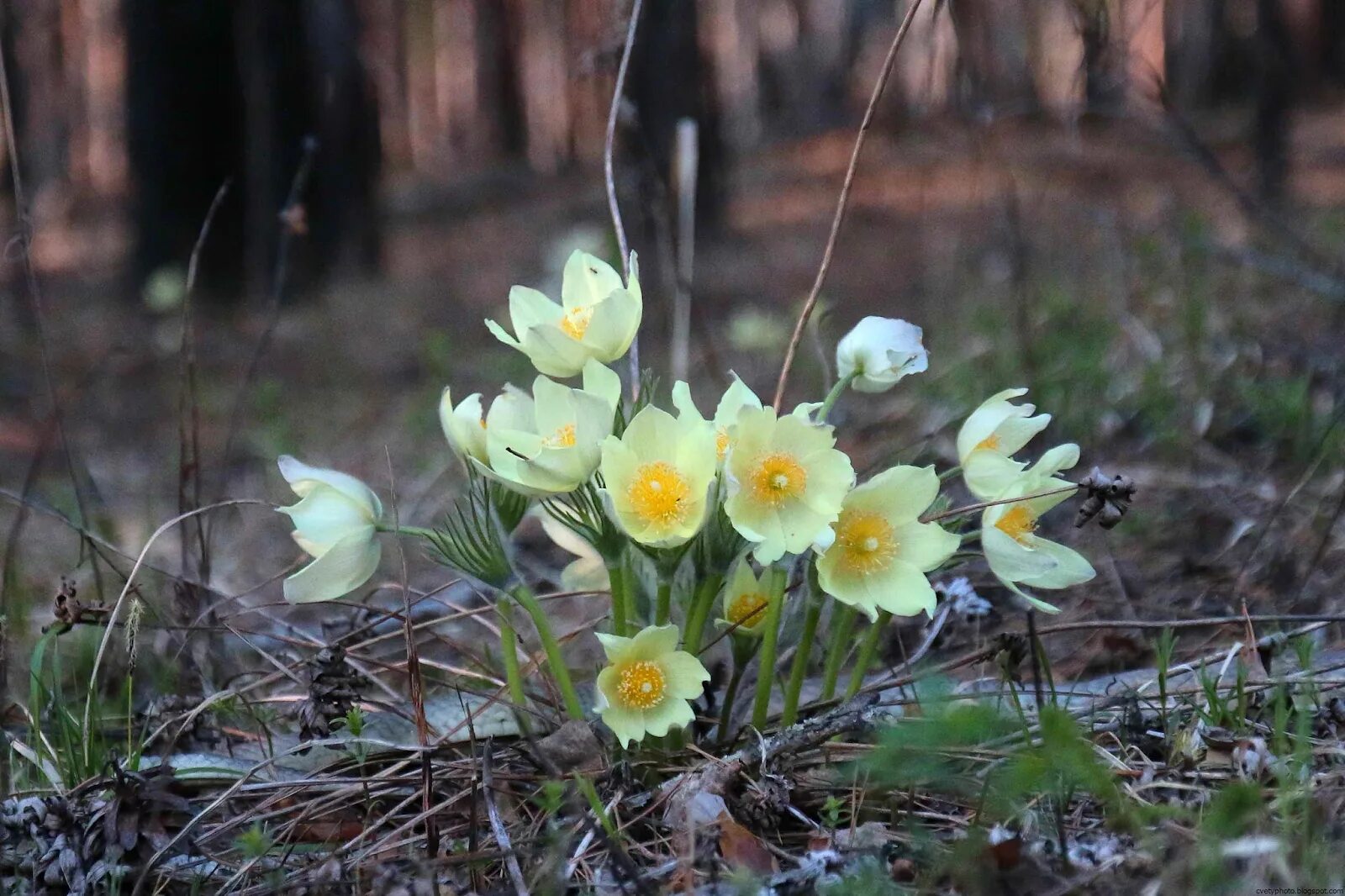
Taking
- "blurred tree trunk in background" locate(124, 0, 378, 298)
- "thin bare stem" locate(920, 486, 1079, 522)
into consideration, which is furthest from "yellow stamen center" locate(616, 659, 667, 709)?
"blurred tree trunk in background" locate(124, 0, 378, 298)

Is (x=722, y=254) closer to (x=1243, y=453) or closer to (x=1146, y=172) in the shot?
(x=1146, y=172)

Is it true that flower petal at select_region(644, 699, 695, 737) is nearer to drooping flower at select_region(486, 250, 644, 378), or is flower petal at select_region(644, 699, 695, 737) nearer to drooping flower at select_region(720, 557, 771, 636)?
drooping flower at select_region(720, 557, 771, 636)

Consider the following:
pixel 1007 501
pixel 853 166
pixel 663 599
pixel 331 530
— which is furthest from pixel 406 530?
pixel 853 166

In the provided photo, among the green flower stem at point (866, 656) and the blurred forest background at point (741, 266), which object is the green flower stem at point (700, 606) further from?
the blurred forest background at point (741, 266)

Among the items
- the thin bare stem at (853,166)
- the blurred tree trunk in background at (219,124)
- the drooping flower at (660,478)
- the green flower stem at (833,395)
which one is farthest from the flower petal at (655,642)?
the blurred tree trunk in background at (219,124)

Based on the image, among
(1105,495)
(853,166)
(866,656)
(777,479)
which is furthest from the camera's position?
(853,166)

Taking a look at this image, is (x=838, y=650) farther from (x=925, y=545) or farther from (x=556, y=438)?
(x=556, y=438)
